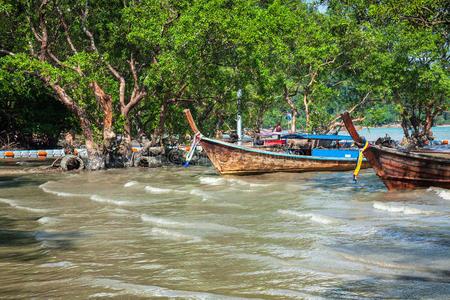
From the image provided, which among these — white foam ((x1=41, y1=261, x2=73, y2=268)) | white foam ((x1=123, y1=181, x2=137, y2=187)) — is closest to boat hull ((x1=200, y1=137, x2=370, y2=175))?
white foam ((x1=123, y1=181, x2=137, y2=187))

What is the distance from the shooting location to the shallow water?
6152 mm

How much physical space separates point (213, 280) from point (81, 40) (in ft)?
71.2

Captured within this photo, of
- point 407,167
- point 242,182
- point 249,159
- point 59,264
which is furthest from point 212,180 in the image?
point 59,264

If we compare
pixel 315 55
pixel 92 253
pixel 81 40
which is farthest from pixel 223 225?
pixel 315 55

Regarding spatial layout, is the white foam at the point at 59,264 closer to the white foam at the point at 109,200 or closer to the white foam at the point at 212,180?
the white foam at the point at 109,200

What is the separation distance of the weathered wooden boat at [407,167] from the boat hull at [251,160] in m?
5.99

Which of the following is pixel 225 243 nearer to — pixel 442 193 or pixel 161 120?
pixel 442 193

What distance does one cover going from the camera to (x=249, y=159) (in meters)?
19.8

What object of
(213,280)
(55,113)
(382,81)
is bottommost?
(213,280)

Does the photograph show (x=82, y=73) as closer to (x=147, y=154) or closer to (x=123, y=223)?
(x=147, y=154)

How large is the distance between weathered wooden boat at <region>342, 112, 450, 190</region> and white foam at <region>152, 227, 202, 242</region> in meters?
6.49

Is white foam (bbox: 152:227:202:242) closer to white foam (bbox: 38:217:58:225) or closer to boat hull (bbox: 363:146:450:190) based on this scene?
white foam (bbox: 38:217:58:225)

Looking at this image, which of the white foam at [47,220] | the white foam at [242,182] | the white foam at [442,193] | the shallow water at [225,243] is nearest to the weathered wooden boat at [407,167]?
the white foam at [442,193]

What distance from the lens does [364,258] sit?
734 cm
